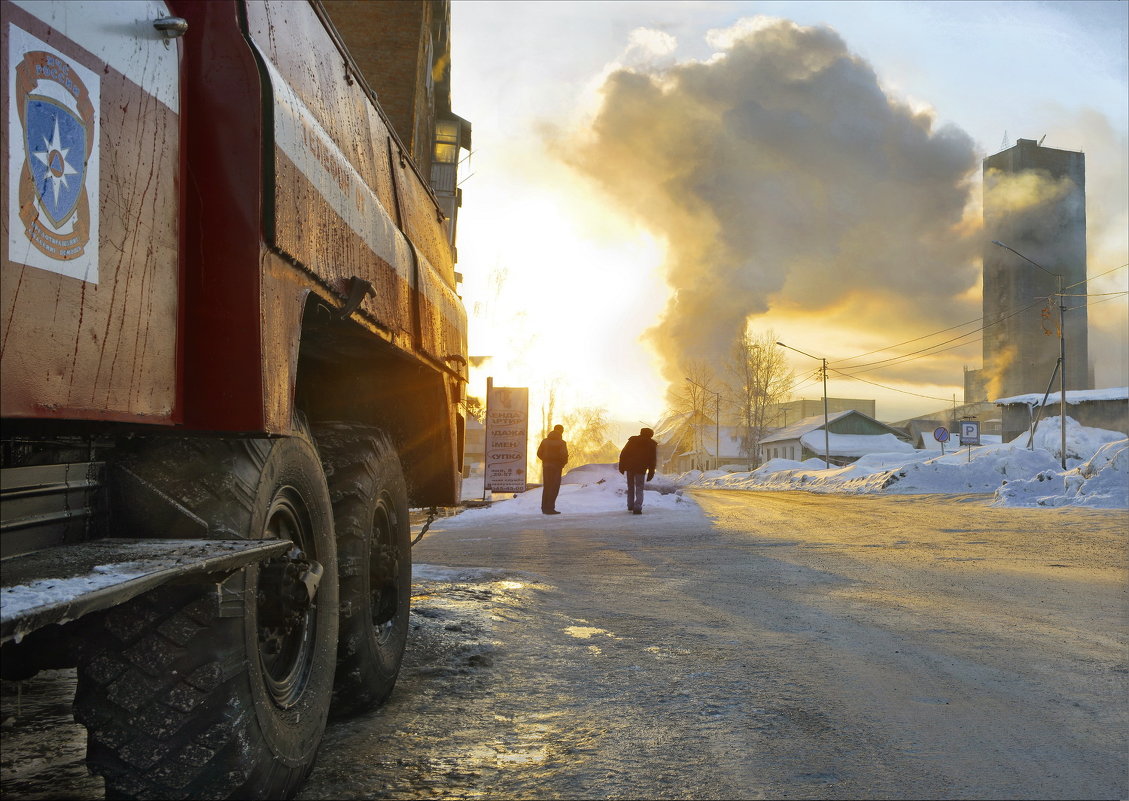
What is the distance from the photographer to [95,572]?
1696 millimetres

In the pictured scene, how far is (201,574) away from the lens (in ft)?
6.31

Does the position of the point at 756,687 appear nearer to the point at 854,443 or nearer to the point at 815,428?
the point at 854,443

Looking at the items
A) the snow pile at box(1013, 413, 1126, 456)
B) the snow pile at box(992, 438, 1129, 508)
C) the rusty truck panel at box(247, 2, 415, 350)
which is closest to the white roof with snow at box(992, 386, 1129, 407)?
the snow pile at box(1013, 413, 1126, 456)

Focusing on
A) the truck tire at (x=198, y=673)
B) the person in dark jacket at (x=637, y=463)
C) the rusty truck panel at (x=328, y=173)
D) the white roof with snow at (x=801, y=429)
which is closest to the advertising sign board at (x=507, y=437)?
the person in dark jacket at (x=637, y=463)

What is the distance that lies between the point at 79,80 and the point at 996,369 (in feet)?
435

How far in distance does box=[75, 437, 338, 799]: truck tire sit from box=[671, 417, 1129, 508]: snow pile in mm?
18966

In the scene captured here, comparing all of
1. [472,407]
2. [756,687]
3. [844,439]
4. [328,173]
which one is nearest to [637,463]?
[472,407]

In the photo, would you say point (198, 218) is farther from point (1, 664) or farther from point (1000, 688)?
point (1000, 688)

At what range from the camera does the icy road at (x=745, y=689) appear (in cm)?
286

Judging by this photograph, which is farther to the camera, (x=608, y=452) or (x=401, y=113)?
(x=608, y=452)

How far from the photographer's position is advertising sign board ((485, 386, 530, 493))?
755 inches

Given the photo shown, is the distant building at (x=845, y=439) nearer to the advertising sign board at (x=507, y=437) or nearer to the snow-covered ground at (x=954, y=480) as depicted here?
the snow-covered ground at (x=954, y=480)

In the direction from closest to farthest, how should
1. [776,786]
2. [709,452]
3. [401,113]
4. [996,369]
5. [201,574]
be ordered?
[201,574] → [776,786] → [401,113] → [709,452] → [996,369]

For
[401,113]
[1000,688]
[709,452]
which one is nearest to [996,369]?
[709,452]
